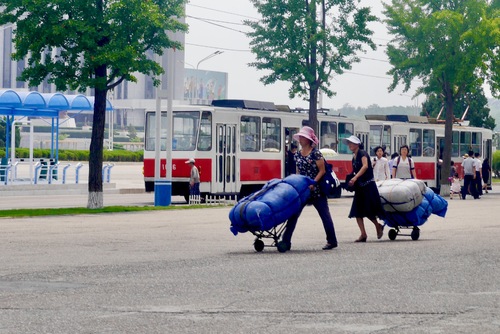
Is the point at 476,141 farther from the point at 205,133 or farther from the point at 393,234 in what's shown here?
the point at 393,234

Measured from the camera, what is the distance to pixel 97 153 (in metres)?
29.1

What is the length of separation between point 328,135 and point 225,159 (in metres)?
7.43

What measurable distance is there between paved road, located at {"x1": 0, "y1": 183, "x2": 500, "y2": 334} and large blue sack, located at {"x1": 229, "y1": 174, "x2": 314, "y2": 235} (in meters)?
0.43

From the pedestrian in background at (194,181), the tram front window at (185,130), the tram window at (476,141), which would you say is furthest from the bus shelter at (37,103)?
the tram window at (476,141)

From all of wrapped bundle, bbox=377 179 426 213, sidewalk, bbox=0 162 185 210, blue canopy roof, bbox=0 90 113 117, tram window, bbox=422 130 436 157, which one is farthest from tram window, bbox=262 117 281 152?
wrapped bundle, bbox=377 179 426 213

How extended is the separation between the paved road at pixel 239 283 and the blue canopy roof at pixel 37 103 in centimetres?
1965

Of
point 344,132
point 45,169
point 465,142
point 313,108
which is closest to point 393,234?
point 313,108

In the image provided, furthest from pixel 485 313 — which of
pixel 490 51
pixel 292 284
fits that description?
pixel 490 51

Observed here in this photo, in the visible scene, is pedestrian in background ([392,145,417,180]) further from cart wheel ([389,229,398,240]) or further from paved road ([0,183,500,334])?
cart wheel ([389,229,398,240])

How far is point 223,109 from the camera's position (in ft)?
118

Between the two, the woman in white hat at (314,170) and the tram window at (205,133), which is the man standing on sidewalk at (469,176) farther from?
the woman in white hat at (314,170)

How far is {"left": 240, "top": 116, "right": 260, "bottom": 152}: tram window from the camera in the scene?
36812mm

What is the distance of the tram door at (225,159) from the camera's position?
35656 millimetres

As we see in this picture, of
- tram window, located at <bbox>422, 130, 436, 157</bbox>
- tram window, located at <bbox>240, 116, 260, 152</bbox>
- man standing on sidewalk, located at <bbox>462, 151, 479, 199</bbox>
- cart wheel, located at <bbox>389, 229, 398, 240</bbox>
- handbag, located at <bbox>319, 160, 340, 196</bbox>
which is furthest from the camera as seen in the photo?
tram window, located at <bbox>422, 130, 436, 157</bbox>
